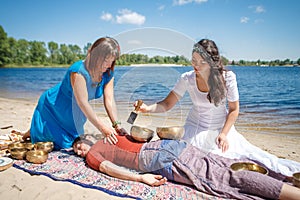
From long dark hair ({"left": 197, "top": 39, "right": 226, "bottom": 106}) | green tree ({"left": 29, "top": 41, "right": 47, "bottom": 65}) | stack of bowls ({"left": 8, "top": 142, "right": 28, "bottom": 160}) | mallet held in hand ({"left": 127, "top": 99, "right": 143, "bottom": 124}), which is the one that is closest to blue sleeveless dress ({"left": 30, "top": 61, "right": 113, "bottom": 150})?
stack of bowls ({"left": 8, "top": 142, "right": 28, "bottom": 160})

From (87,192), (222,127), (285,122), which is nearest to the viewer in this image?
(87,192)

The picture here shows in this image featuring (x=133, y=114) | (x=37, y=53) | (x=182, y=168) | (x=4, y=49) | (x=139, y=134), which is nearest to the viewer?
(x=182, y=168)

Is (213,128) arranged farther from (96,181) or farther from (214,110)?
(96,181)

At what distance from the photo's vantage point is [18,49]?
152ft

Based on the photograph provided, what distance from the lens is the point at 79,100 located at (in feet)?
8.12

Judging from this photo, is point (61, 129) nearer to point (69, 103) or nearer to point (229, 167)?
point (69, 103)

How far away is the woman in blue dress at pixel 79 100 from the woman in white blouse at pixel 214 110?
514mm

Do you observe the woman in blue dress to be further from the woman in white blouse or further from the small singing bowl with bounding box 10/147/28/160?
the woman in white blouse

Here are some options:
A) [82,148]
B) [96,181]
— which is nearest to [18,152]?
[82,148]

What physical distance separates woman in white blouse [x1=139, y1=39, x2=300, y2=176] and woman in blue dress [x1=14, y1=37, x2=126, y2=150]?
514 mm

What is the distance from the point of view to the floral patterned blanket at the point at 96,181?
1.97 m

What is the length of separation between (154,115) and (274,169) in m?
1.37

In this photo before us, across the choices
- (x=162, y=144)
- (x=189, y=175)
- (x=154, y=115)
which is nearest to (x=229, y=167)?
(x=189, y=175)

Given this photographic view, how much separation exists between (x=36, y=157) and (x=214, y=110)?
1842mm
